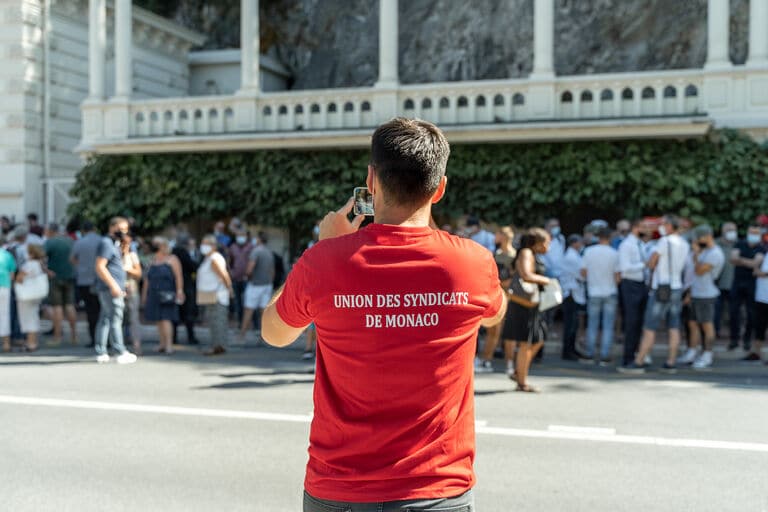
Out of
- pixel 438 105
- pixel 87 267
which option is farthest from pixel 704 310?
pixel 87 267

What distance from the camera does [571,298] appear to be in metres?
12.6

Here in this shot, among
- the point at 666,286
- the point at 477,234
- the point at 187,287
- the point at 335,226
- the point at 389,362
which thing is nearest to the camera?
the point at 389,362

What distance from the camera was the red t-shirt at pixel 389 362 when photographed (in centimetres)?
244

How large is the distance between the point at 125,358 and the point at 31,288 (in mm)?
2551

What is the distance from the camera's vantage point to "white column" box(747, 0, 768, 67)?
1609 centimetres

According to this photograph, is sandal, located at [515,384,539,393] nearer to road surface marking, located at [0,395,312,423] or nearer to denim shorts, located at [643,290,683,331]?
denim shorts, located at [643,290,683,331]

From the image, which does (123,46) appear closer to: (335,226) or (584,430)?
(584,430)

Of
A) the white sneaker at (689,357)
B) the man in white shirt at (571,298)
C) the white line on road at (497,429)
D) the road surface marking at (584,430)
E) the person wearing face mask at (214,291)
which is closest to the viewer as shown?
the white line on road at (497,429)

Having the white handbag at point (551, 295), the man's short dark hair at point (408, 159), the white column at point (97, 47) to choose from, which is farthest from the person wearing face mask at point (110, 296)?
the white column at point (97, 47)

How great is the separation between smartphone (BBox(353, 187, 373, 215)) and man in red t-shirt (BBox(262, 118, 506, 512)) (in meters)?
0.17

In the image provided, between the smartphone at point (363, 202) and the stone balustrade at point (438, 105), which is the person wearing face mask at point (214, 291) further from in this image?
the smartphone at point (363, 202)

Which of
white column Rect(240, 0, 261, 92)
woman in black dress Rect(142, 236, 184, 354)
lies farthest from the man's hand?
white column Rect(240, 0, 261, 92)

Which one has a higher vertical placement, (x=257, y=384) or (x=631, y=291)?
(x=631, y=291)

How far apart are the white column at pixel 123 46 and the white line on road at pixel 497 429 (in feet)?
42.5
